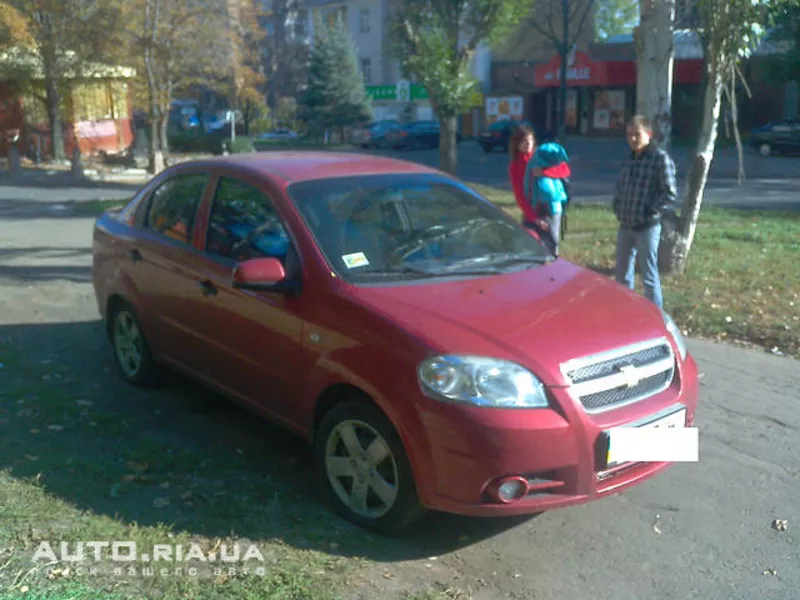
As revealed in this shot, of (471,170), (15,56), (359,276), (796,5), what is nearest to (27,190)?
(15,56)

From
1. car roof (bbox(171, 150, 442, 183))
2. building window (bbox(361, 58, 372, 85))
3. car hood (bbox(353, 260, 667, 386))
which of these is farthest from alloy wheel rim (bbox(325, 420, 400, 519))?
building window (bbox(361, 58, 372, 85))

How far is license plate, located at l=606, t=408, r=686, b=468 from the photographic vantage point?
3895 mm

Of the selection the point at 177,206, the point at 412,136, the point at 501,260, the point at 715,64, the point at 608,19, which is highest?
the point at 608,19

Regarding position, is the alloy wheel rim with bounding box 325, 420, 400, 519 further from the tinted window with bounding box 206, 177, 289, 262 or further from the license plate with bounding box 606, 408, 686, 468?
the tinted window with bounding box 206, 177, 289, 262

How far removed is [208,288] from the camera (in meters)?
5.28

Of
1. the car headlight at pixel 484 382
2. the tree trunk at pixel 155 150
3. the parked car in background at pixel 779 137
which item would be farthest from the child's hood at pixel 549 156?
the parked car in background at pixel 779 137

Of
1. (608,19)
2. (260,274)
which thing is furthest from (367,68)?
(260,274)

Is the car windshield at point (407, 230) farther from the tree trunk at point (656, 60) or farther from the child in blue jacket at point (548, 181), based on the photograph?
the tree trunk at point (656, 60)

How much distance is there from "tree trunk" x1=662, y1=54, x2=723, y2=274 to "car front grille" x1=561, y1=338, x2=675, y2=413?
5.90 meters

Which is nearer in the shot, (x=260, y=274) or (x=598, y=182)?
(x=260, y=274)

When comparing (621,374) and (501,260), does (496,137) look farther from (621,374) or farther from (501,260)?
(621,374)

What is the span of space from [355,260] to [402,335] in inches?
30.7

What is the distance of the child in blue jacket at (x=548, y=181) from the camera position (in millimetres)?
8156

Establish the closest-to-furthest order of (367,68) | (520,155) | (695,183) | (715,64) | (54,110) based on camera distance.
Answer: (520,155) → (715,64) → (695,183) → (54,110) → (367,68)
